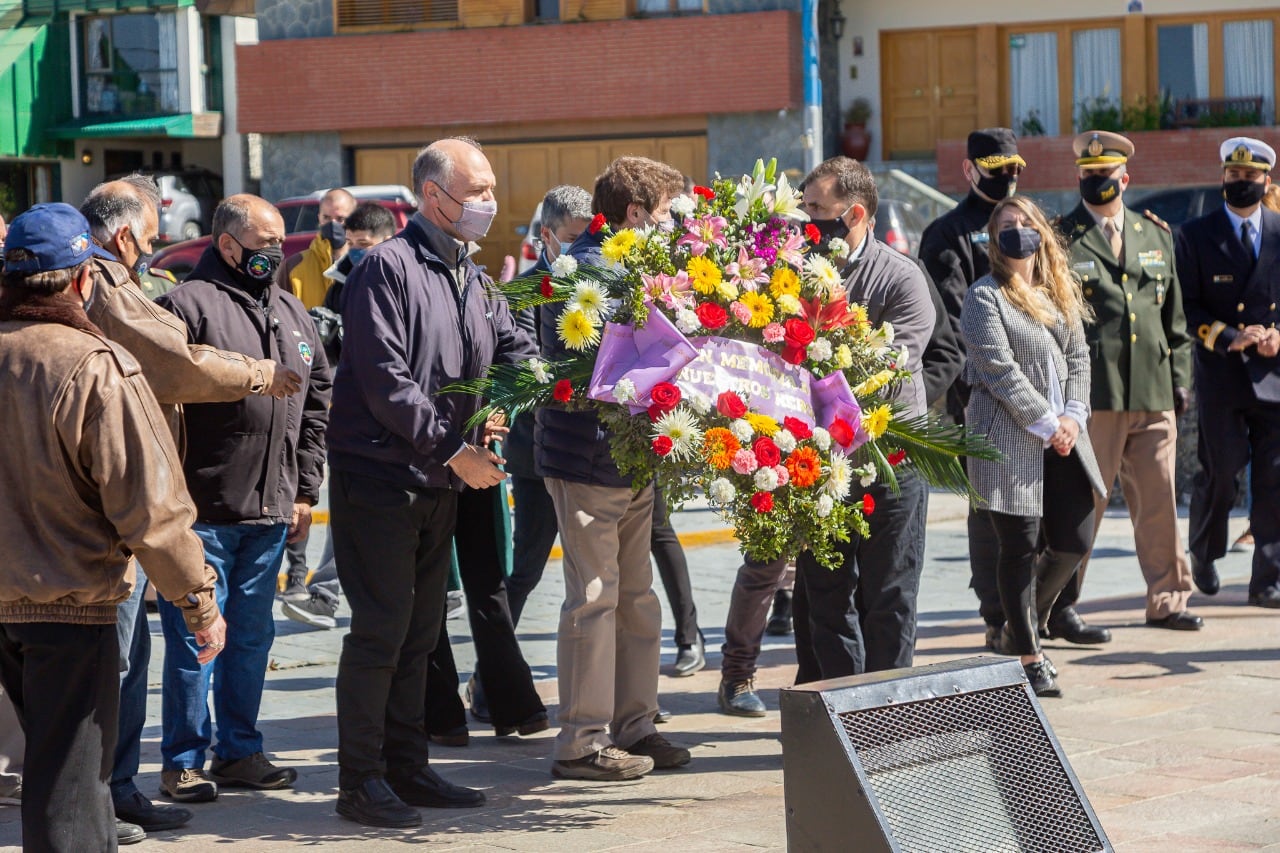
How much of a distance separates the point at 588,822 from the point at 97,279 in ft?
7.41

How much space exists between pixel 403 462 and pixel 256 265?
1053 mm

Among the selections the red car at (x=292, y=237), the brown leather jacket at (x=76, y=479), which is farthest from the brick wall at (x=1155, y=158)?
the brown leather jacket at (x=76, y=479)

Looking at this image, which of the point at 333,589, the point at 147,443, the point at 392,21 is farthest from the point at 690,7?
the point at 147,443

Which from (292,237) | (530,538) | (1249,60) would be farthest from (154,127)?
(530,538)

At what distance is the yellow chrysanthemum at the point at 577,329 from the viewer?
18.1 ft

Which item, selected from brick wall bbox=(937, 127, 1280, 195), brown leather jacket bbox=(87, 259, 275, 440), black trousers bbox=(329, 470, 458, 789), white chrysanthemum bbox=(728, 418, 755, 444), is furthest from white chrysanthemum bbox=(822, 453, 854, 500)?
brick wall bbox=(937, 127, 1280, 195)

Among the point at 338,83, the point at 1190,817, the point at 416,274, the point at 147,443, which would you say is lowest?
the point at 1190,817

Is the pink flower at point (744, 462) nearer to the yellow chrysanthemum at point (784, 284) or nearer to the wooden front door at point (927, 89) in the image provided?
the yellow chrysanthemum at point (784, 284)

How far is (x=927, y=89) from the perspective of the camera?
3088 centimetres

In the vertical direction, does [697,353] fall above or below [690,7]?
below

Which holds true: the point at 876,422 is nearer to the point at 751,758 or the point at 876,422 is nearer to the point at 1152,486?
the point at 751,758

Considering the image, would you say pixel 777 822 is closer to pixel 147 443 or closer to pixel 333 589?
pixel 147 443

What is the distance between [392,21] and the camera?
3147 cm

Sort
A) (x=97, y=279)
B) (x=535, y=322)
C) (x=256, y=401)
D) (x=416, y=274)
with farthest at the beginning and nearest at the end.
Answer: (x=535, y=322) → (x=256, y=401) → (x=416, y=274) → (x=97, y=279)
